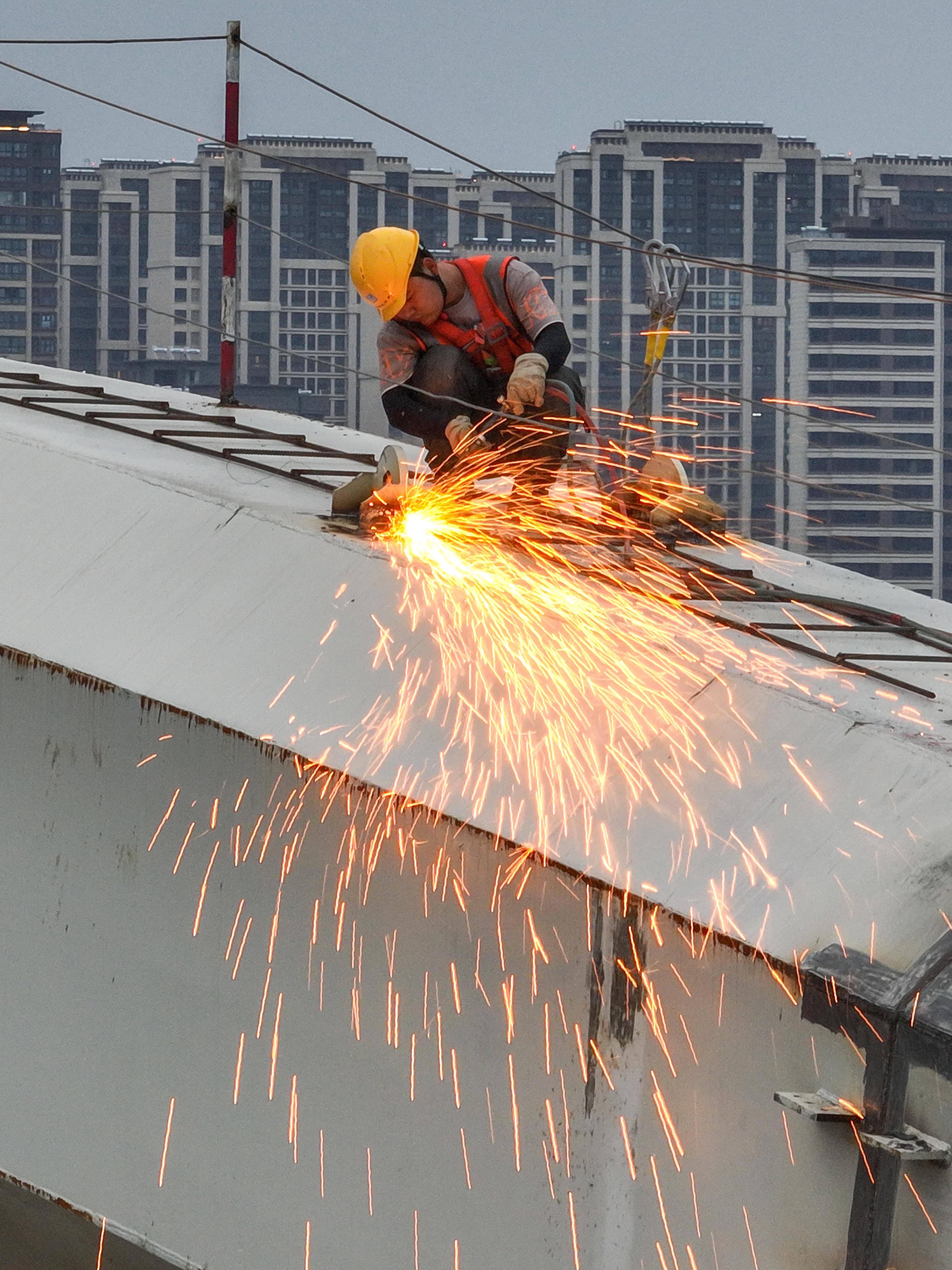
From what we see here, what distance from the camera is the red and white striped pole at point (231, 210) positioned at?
6.57 m

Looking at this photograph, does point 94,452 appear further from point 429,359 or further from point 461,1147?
point 461,1147

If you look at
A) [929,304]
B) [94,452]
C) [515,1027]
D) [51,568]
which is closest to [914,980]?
[515,1027]

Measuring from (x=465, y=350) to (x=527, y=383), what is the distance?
19.4 inches

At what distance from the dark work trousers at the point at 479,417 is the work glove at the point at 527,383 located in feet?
0.22

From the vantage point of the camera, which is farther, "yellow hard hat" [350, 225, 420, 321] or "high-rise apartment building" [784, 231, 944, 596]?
"high-rise apartment building" [784, 231, 944, 596]

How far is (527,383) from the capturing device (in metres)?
4.50

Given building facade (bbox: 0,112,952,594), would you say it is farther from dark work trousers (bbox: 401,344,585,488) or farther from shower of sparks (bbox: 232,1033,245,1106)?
shower of sparks (bbox: 232,1033,245,1106)

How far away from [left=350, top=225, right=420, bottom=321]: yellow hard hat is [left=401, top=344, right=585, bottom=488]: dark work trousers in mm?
236

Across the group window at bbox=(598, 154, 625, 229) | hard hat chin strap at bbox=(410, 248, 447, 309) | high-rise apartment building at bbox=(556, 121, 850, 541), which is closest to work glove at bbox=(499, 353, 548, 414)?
hard hat chin strap at bbox=(410, 248, 447, 309)

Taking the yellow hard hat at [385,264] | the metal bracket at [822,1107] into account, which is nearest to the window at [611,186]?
the yellow hard hat at [385,264]

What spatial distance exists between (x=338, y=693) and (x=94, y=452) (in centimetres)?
147

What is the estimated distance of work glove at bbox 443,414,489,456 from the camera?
4660 mm

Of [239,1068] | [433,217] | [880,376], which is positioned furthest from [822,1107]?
[433,217]

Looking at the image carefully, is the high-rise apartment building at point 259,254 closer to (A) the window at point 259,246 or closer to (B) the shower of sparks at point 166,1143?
(A) the window at point 259,246
